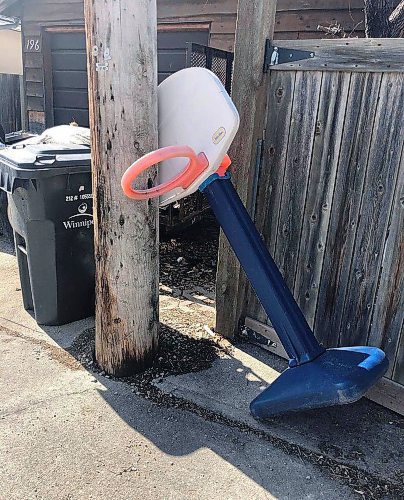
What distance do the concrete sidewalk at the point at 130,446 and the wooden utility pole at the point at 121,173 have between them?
305 mm

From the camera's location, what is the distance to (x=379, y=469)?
213cm

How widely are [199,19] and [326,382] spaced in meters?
4.84

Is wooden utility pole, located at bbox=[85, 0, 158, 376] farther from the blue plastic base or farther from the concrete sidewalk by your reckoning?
the blue plastic base

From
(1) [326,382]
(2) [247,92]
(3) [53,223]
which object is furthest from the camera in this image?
(3) [53,223]

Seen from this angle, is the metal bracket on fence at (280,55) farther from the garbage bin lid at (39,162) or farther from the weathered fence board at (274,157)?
the garbage bin lid at (39,162)

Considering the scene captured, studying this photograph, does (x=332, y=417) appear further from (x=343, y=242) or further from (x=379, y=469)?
(x=343, y=242)

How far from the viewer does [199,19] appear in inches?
220

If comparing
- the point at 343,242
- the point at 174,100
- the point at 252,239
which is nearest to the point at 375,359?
the point at 343,242

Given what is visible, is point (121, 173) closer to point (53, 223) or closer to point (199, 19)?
point (53, 223)

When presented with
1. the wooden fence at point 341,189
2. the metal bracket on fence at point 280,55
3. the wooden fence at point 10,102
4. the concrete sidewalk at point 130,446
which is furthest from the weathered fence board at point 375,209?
the wooden fence at point 10,102

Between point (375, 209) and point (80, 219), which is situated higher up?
point (375, 209)

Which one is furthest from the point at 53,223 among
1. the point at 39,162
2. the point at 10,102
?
the point at 10,102

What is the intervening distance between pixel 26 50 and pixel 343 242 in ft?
21.2

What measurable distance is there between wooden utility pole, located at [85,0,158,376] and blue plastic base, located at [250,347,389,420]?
819 mm
